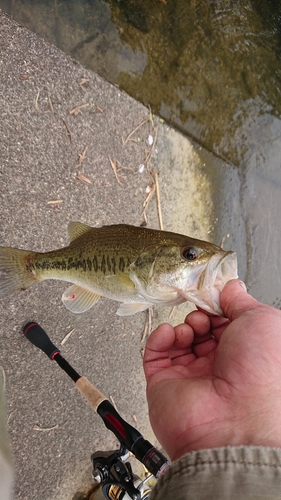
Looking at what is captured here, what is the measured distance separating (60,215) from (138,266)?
1.37m

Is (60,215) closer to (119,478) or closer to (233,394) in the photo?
(119,478)

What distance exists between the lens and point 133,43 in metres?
3.81

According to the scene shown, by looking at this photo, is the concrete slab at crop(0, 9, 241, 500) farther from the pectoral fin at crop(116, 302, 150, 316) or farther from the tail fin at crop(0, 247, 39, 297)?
the pectoral fin at crop(116, 302, 150, 316)

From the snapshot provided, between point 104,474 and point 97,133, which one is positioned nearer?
point 104,474

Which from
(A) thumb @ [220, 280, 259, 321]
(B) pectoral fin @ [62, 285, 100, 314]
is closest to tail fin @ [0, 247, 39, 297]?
(B) pectoral fin @ [62, 285, 100, 314]

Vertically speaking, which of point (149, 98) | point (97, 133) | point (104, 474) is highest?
point (149, 98)

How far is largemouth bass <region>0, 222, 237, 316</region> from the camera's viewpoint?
1.77 m

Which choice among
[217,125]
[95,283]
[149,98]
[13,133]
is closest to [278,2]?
[217,125]

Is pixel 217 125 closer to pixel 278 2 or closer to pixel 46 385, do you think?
pixel 278 2

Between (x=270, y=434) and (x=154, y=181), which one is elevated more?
(x=270, y=434)

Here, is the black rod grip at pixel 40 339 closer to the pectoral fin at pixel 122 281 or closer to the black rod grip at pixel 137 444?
the black rod grip at pixel 137 444

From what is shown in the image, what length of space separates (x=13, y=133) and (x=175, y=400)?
7.24 ft

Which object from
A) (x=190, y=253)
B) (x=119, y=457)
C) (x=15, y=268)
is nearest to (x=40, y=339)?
(x=15, y=268)

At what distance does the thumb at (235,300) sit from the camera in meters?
1.63
